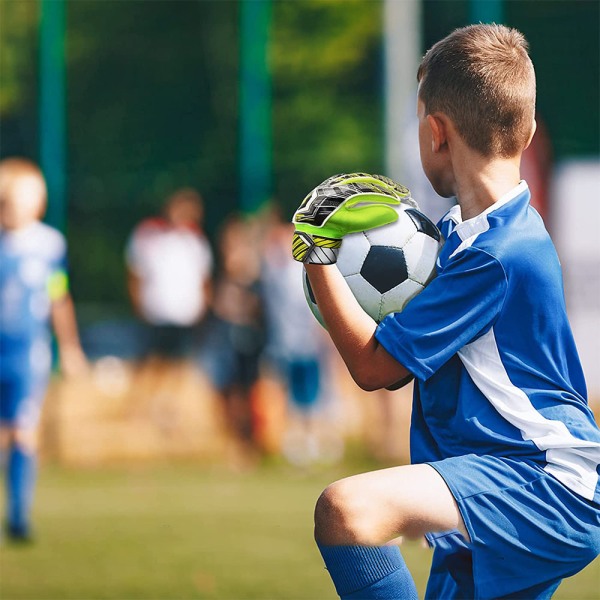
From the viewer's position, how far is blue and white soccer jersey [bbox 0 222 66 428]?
739 cm

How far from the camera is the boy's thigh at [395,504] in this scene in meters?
2.90

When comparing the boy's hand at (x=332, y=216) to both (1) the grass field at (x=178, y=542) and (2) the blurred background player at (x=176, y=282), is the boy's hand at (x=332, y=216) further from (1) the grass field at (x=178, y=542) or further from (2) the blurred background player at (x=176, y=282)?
(2) the blurred background player at (x=176, y=282)

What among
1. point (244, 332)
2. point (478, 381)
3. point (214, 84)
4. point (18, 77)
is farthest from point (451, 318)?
point (214, 84)

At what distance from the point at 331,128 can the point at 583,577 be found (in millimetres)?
16172

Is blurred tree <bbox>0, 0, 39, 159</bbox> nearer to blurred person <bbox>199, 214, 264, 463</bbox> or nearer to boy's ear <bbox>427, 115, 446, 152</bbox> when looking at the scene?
blurred person <bbox>199, 214, 264, 463</bbox>

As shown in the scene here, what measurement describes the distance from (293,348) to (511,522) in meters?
8.29

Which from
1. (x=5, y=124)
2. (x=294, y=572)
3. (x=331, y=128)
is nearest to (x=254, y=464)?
(x=294, y=572)

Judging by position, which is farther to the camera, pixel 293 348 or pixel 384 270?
pixel 293 348

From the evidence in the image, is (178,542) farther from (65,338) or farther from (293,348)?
(293,348)

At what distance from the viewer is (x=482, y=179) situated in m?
3.18

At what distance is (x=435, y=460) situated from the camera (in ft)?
10.4

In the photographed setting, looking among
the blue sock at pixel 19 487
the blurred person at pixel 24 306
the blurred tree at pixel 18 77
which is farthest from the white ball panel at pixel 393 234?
the blurred tree at pixel 18 77

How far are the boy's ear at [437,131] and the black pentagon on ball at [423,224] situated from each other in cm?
22

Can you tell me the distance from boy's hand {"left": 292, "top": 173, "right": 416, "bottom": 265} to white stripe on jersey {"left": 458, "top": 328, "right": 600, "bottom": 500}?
45cm
